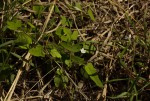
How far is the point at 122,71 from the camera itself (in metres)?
1.90

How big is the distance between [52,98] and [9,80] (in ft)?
0.83

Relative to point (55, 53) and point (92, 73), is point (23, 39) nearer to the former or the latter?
point (55, 53)

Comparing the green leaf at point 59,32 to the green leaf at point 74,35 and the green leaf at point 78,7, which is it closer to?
the green leaf at point 74,35

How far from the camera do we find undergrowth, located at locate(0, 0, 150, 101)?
181 centimetres

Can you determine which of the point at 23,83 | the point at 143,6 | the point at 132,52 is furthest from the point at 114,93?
the point at 143,6

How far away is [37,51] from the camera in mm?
1801

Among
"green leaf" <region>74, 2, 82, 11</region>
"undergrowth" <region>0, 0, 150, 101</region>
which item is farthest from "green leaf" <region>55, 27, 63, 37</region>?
"green leaf" <region>74, 2, 82, 11</region>

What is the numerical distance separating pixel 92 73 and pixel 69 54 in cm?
16

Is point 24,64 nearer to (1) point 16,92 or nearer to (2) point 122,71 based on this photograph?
(1) point 16,92

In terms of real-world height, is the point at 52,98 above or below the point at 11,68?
below

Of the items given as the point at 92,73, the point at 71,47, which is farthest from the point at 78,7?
the point at 92,73

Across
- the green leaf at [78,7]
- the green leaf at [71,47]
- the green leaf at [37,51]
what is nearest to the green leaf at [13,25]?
the green leaf at [37,51]

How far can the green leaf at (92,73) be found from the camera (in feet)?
5.94

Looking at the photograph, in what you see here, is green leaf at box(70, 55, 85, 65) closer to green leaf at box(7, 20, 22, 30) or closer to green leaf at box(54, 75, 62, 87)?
green leaf at box(54, 75, 62, 87)
